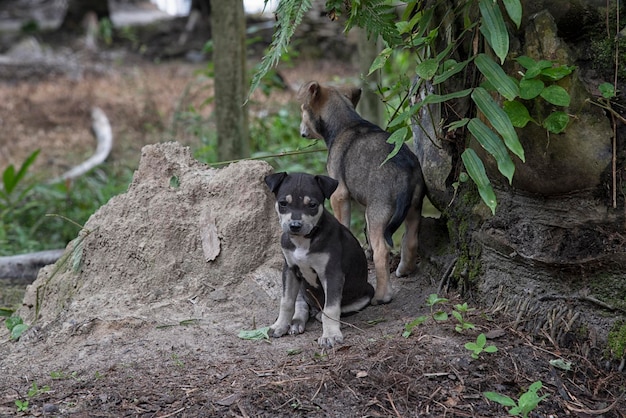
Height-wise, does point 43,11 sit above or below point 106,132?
above

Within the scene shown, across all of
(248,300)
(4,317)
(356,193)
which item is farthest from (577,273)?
(4,317)

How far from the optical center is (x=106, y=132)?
48.9 feet

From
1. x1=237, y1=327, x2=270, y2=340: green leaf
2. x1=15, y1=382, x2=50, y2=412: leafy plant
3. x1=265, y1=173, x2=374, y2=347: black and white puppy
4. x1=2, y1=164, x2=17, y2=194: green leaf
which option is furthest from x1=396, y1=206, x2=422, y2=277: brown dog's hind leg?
x1=2, y1=164, x2=17, y2=194: green leaf

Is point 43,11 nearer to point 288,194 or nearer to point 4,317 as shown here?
point 4,317

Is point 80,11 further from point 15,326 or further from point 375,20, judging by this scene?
point 375,20

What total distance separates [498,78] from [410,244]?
2.08 meters

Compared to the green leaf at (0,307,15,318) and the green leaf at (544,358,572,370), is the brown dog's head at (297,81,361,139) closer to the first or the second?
the green leaf at (544,358,572,370)

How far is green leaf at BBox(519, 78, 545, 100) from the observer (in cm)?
462

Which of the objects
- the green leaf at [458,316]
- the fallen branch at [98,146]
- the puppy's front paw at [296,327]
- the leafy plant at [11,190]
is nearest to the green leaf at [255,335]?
the puppy's front paw at [296,327]

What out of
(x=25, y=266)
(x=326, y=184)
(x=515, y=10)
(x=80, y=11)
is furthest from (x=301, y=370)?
(x=80, y=11)

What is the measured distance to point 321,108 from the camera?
22.5 ft

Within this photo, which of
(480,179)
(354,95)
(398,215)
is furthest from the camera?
(354,95)

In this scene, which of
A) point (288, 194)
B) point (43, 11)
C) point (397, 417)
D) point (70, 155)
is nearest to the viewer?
point (397, 417)

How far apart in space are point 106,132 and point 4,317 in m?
8.30
